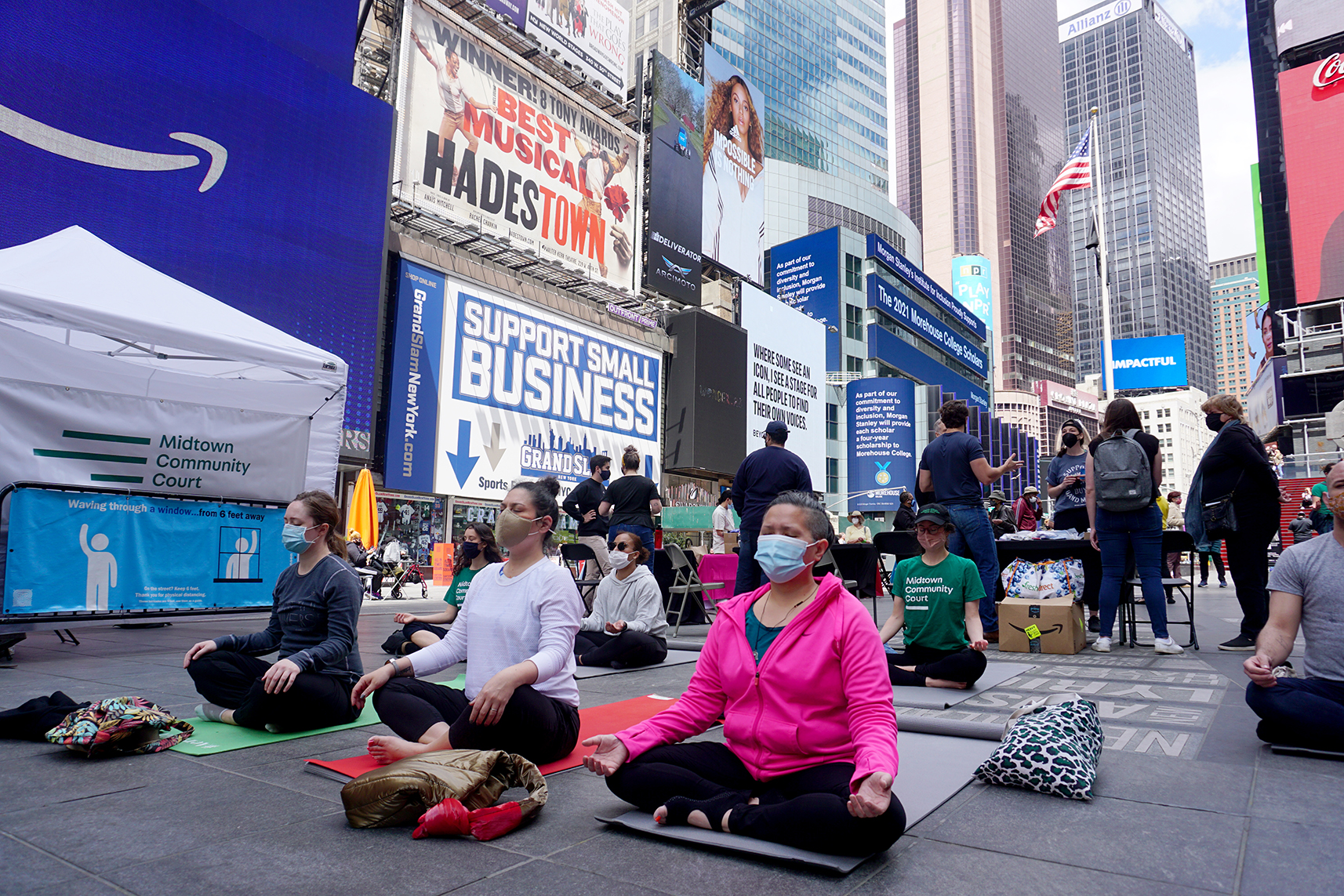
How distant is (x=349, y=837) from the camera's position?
2.35 meters

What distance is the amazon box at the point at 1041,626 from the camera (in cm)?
653

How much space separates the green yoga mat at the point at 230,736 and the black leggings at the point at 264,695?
3 centimetres

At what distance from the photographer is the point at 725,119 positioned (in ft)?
114

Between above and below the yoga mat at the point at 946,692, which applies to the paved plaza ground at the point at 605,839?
above

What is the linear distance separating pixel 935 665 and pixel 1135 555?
256 centimetres

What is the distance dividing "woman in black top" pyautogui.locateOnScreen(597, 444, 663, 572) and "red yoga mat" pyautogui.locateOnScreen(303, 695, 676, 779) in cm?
406

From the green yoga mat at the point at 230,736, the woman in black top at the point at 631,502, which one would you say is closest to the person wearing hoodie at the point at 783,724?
the green yoga mat at the point at 230,736

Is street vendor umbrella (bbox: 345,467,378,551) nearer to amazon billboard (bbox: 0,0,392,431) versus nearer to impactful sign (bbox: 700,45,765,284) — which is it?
amazon billboard (bbox: 0,0,392,431)

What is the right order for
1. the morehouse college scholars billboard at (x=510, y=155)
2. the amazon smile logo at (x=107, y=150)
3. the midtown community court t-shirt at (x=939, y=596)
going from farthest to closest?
the morehouse college scholars billboard at (x=510, y=155) → the amazon smile logo at (x=107, y=150) → the midtown community court t-shirt at (x=939, y=596)

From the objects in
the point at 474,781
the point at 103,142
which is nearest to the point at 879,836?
the point at 474,781

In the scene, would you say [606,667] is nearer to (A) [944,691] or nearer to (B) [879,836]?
(A) [944,691]

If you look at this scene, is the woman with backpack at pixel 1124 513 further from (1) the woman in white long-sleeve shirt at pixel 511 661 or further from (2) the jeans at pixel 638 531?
(1) the woman in white long-sleeve shirt at pixel 511 661

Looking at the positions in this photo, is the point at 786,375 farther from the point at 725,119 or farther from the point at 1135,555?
the point at 1135,555

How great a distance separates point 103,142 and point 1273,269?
6152 cm
